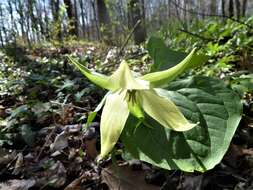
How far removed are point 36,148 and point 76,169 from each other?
377 millimetres

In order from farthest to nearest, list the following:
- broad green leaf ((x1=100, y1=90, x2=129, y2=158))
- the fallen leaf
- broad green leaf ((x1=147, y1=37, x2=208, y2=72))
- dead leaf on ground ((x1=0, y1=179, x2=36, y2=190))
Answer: the fallen leaf < dead leaf on ground ((x1=0, y1=179, x2=36, y2=190)) < broad green leaf ((x1=147, y1=37, x2=208, y2=72)) < broad green leaf ((x1=100, y1=90, x2=129, y2=158))

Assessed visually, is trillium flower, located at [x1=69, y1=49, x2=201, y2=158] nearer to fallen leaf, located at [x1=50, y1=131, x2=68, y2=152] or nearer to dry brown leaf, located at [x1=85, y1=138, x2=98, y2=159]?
dry brown leaf, located at [x1=85, y1=138, x2=98, y2=159]

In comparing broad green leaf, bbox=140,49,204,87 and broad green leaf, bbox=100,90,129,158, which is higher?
broad green leaf, bbox=140,49,204,87

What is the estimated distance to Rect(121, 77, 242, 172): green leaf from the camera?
33.0 inches

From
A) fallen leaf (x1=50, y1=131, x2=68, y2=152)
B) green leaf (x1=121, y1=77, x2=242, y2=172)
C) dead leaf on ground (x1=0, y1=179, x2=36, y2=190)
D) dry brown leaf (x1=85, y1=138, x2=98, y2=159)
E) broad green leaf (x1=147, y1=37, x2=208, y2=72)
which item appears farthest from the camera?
fallen leaf (x1=50, y1=131, x2=68, y2=152)

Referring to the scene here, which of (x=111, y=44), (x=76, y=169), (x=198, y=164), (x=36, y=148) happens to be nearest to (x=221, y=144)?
(x=198, y=164)

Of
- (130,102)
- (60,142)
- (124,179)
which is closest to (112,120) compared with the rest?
(130,102)

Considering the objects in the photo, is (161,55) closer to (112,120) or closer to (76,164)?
(112,120)

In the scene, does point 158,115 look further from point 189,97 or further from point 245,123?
point 245,123

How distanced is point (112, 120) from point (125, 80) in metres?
0.09

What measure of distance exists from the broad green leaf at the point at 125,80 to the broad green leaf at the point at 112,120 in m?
0.02

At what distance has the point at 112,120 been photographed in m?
0.74

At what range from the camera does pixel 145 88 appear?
72cm

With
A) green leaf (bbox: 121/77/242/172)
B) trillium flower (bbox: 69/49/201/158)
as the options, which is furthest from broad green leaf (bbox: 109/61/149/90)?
green leaf (bbox: 121/77/242/172)
